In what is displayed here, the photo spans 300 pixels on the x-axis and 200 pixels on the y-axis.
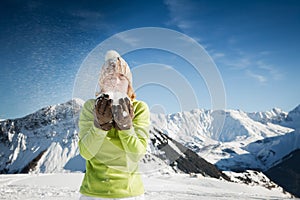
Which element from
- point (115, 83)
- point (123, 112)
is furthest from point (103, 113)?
point (115, 83)

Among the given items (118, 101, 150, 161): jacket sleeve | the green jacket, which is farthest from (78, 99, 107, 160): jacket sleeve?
(118, 101, 150, 161): jacket sleeve

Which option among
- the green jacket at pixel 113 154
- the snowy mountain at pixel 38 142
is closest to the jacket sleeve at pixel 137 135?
the green jacket at pixel 113 154

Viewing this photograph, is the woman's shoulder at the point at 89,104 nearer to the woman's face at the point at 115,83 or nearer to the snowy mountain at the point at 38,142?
the woman's face at the point at 115,83

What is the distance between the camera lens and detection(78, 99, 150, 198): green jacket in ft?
8.48

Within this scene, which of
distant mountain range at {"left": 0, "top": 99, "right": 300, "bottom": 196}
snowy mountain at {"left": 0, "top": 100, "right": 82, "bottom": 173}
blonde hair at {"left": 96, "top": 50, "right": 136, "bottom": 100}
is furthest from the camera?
snowy mountain at {"left": 0, "top": 100, "right": 82, "bottom": 173}

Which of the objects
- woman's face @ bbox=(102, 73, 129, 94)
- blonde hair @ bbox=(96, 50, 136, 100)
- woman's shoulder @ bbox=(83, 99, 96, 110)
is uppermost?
blonde hair @ bbox=(96, 50, 136, 100)

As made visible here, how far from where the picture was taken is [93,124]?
8.37 feet

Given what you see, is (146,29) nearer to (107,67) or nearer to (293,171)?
(107,67)

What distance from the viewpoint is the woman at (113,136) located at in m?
2.39

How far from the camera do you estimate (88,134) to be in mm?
2621

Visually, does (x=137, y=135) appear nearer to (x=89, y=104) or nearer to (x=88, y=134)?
(x=88, y=134)

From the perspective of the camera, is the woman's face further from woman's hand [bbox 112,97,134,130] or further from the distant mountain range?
the distant mountain range

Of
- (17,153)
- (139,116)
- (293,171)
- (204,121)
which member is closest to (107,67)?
(139,116)

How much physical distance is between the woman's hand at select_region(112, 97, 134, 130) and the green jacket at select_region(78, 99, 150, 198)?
0.42 ft
